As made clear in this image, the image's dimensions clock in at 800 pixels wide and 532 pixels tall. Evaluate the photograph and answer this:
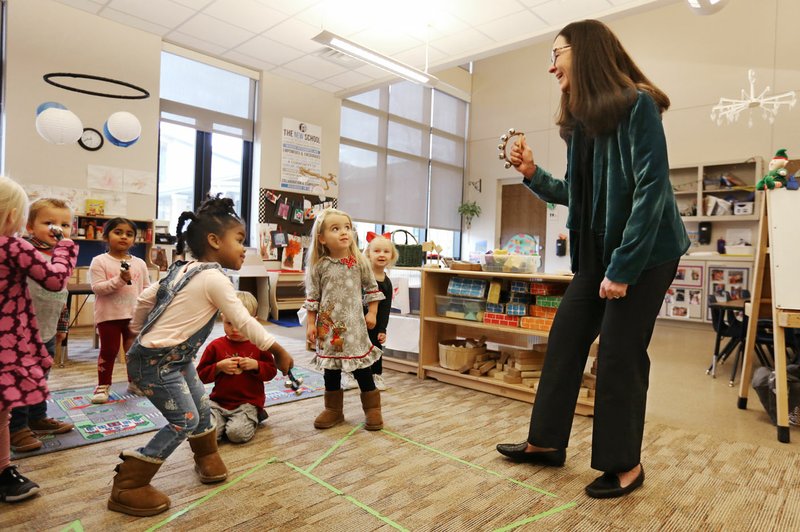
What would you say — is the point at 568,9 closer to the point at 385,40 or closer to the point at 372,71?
the point at 385,40

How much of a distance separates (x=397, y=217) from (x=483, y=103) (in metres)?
3.29

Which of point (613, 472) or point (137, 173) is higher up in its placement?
point (137, 173)

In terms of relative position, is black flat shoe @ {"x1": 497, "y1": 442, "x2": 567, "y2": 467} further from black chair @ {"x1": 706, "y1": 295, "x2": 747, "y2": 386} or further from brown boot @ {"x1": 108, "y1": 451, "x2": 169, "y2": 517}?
black chair @ {"x1": 706, "y1": 295, "x2": 747, "y2": 386}

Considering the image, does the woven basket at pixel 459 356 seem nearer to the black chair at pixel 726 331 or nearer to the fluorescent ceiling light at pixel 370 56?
the black chair at pixel 726 331

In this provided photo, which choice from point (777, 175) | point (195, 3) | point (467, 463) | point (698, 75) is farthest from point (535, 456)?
point (698, 75)

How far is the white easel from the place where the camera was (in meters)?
2.42

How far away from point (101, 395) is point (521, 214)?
334 inches

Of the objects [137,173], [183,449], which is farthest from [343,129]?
[183,449]

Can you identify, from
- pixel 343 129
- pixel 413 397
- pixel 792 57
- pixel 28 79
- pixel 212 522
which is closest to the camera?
pixel 212 522

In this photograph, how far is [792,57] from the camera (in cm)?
682

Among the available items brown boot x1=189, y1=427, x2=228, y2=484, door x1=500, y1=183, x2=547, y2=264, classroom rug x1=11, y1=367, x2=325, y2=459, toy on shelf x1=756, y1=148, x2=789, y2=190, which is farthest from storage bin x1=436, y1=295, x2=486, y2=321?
door x1=500, y1=183, x2=547, y2=264

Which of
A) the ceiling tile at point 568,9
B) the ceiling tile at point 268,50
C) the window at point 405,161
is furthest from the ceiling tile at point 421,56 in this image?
Answer: the window at point 405,161

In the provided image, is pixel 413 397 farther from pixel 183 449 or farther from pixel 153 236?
pixel 153 236

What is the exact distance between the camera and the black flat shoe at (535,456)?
6.40ft
